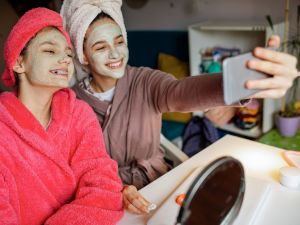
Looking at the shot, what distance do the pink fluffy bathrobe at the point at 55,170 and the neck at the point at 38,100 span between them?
2 centimetres

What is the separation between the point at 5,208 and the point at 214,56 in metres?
1.71

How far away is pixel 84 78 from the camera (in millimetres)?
1323

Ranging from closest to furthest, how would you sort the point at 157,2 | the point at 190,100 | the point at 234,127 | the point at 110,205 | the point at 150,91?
the point at 110,205 < the point at 190,100 < the point at 150,91 < the point at 234,127 < the point at 157,2

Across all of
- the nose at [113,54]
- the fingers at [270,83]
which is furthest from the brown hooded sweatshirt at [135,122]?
the fingers at [270,83]

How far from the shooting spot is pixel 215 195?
2.01 ft

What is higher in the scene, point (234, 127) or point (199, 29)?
point (199, 29)

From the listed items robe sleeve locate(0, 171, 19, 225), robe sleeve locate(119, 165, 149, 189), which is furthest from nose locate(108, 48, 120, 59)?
robe sleeve locate(0, 171, 19, 225)

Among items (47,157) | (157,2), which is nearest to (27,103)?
(47,157)

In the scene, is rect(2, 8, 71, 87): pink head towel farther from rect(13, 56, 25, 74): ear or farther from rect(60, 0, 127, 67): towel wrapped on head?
rect(60, 0, 127, 67): towel wrapped on head

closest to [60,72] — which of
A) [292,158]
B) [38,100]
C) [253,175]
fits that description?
[38,100]

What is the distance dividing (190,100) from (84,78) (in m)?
0.52

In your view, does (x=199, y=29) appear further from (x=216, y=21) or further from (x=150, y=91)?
(x=150, y=91)

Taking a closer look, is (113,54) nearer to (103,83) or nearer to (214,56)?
(103,83)

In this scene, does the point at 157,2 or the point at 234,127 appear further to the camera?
the point at 157,2
